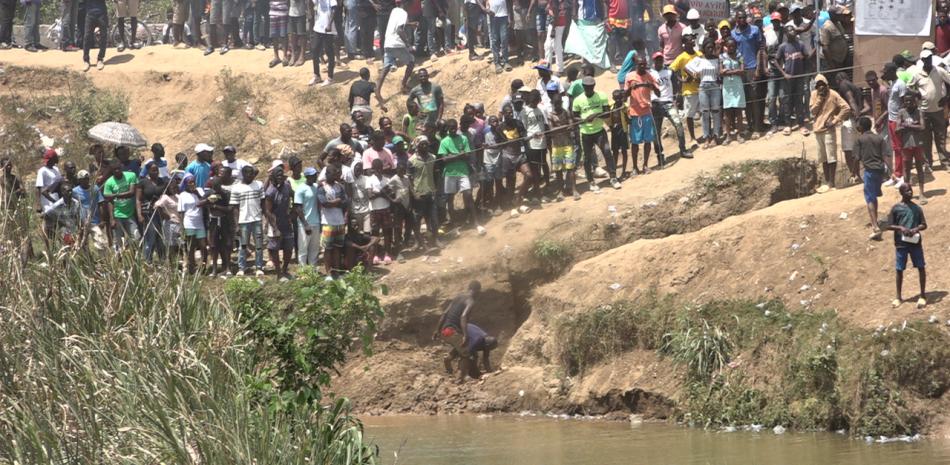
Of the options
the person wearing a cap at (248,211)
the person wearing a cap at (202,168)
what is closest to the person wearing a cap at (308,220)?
the person wearing a cap at (248,211)

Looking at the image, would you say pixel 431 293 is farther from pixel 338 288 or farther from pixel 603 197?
pixel 338 288

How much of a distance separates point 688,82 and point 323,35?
7359 mm

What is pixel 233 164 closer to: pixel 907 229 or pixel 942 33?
pixel 907 229

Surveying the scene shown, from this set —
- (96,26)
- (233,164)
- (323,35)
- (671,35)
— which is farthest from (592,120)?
(96,26)

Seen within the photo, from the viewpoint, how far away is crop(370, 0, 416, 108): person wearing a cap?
81.2 ft

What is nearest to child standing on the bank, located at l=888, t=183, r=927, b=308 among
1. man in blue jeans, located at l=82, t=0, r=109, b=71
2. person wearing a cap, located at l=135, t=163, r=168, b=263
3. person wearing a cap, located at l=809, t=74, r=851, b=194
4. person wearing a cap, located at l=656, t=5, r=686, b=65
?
person wearing a cap, located at l=809, t=74, r=851, b=194

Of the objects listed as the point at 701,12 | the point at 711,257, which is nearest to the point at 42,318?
the point at 711,257

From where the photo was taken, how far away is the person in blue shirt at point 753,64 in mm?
21000

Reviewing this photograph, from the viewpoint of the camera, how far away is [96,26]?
28.3 m

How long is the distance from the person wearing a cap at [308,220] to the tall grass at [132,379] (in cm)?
611

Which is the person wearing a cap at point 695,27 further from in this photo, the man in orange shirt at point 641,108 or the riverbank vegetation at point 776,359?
the riverbank vegetation at point 776,359

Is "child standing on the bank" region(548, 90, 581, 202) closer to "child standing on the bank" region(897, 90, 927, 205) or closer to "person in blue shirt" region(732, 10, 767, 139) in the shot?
"person in blue shirt" region(732, 10, 767, 139)

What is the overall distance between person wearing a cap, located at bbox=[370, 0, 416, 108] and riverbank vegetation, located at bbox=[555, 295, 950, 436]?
761 centimetres

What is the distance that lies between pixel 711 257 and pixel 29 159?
42.8ft
